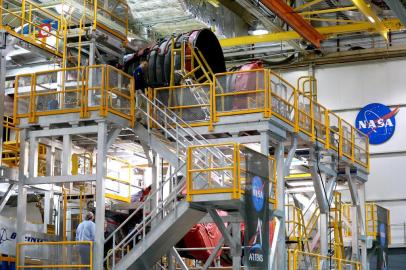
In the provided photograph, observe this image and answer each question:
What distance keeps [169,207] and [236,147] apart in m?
4.26

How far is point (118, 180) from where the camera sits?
33625 millimetres

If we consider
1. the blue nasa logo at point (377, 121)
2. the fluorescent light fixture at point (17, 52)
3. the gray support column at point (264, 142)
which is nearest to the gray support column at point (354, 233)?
the blue nasa logo at point (377, 121)

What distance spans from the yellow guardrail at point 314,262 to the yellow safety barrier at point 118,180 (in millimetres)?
7573

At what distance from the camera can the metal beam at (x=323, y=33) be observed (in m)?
42.9

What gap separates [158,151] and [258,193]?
4177 mm

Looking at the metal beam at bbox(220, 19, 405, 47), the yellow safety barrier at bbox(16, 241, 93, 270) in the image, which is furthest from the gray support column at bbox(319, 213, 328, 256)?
the metal beam at bbox(220, 19, 405, 47)

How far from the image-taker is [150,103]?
1187 inches

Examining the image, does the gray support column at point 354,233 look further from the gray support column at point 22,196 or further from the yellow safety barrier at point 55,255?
the gray support column at point 22,196

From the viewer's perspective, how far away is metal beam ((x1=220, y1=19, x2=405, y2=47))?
42.9m

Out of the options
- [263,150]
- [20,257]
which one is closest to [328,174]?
[263,150]

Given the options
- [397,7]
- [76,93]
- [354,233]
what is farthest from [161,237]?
[354,233]

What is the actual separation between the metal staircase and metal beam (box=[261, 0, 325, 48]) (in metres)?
10.5

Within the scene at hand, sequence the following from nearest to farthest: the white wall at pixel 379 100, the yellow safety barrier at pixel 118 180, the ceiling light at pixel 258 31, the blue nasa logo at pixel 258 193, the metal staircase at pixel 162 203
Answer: the blue nasa logo at pixel 258 193, the metal staircase at pixel 162 203, the yellow safety barrier at pixel 118 180, the white wall at pixel 379 100, the ceiling light at pixel 258 31

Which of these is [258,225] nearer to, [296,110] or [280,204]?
[280,204]
